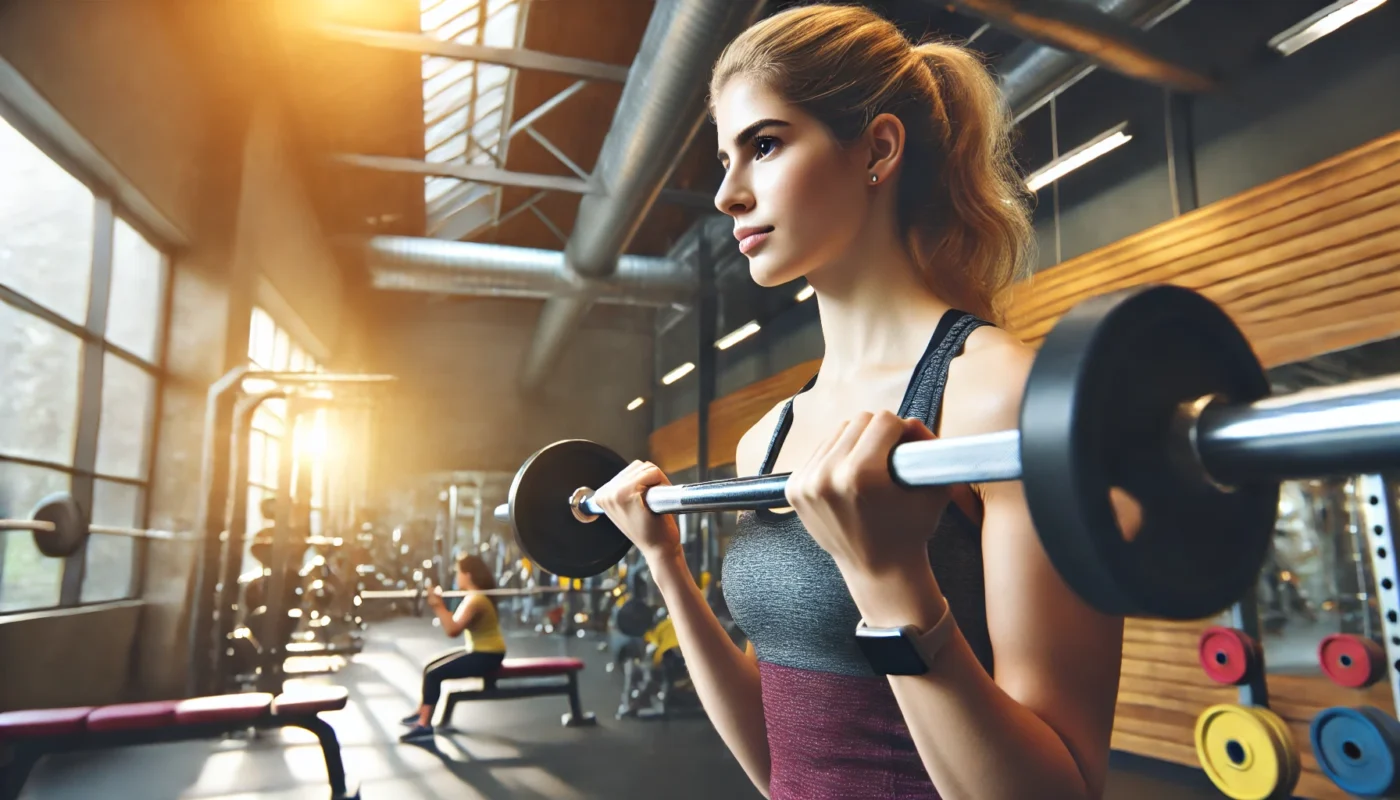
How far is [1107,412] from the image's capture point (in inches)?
15.0

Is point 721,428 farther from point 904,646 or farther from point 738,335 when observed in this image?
point 904,646

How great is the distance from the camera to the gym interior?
289cm

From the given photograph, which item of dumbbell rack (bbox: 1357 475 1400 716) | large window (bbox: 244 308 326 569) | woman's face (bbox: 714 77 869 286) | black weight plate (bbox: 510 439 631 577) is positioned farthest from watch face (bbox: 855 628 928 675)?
large window (bbox: 244 308 326 569)

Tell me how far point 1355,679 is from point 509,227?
5.69 metres

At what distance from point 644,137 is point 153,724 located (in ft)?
10.5

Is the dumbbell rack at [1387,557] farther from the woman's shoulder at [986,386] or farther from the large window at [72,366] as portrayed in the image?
the large window at [72,366]

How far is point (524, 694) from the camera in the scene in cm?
429

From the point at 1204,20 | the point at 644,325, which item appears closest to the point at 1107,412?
the point at 1204,20

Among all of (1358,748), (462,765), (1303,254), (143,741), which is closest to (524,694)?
Answer: (462,765)

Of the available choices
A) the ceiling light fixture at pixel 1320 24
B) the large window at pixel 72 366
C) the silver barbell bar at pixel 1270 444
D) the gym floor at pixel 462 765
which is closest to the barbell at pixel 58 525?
the large window at pixel 72 366

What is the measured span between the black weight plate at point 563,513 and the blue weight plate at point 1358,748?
2596 millimetres

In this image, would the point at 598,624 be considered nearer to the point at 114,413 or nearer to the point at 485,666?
the point at 485,666

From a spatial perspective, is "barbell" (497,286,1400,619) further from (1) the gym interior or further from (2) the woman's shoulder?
(1) the gym interior

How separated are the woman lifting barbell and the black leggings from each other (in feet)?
12.1
